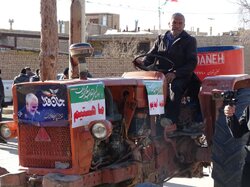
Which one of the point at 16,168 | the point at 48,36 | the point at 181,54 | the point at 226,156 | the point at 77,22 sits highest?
the point at 77,22

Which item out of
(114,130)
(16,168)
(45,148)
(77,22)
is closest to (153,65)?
(114,130)

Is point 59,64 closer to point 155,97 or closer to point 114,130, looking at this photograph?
point 155,97

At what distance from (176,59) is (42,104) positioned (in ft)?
6.65

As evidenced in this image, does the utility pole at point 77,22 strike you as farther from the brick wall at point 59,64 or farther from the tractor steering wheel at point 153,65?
the brick wall at point 59,64

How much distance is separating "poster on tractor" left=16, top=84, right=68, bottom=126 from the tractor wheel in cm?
185

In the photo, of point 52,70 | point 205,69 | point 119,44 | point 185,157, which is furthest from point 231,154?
point 119,44

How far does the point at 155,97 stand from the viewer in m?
5.47

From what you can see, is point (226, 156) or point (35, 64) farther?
point (35, 64)

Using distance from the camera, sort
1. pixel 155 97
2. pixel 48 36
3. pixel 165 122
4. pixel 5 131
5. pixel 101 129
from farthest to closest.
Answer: pixel 48 36 → pixel 165 122 → pixel 155 97 → pixel 5 131 → pixel 101 129

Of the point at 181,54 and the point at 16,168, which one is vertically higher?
the point at 181,54

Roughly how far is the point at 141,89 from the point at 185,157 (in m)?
1.27

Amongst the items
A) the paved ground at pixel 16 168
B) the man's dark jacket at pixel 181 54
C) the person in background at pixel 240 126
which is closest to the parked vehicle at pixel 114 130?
the man's dark jacket at pixel 181 54

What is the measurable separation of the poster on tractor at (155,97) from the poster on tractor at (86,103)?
695mm

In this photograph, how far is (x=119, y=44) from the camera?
1380 inches
